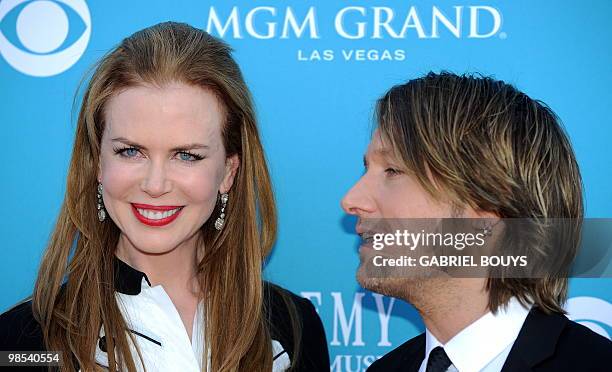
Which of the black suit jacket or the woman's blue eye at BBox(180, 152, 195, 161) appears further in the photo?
the woman's blue eye at BBox(180, 152, 195, 161)

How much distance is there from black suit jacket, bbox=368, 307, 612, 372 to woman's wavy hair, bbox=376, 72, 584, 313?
0.06 meters

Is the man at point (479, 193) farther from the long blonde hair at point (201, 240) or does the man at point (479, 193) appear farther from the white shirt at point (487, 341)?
the long blonde hair at point (201, 240)

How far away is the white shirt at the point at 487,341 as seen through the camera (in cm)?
190

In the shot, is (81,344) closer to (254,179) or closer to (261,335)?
(261,335)

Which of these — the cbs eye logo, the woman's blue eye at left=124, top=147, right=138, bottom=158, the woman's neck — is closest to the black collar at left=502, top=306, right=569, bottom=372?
the woman's neck

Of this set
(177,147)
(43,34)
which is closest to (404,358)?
(177,147)

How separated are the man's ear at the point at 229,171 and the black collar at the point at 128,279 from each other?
0.32m

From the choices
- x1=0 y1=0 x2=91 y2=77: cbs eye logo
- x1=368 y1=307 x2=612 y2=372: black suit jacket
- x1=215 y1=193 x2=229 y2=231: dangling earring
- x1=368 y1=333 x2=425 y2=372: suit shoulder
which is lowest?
x1=368 y1=333 x2=425 y2=372: suit shoulder

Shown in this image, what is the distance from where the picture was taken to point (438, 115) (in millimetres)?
2029

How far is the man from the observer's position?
1.93 meters

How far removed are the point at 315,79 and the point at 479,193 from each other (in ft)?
2.68

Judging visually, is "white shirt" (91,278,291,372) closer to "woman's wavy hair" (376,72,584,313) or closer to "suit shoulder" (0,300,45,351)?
"suit shoulder" (0,300,45,351)

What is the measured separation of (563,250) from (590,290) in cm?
67

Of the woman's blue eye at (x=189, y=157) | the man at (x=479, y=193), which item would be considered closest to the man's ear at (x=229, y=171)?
the woman's blue eye at (x=189, y=157)
